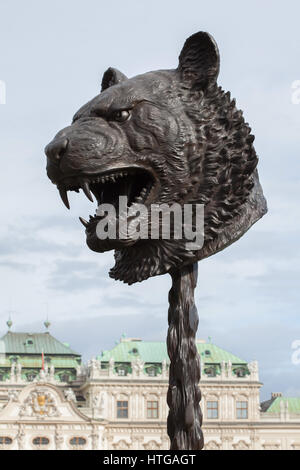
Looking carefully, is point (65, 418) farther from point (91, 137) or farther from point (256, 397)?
point (91, 137)

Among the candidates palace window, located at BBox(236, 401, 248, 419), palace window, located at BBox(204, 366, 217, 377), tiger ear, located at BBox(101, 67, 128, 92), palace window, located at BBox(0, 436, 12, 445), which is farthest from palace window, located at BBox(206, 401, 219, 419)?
tiger ear, located at BBox(101, 67, 128, 92)

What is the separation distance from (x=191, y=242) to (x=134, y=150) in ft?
1.56

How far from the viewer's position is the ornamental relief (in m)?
39.8

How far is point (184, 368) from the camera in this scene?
360cm

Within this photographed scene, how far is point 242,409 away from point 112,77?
40.4 m

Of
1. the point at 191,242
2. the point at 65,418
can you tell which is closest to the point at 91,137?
the point at 191,242

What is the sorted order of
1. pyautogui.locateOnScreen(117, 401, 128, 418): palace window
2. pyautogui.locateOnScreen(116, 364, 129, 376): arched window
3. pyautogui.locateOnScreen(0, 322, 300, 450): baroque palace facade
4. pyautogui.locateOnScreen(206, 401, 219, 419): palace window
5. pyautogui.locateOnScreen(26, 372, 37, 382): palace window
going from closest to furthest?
1. pyautogui.locateOnScreen(0, 322, 300, 450): baroque palace facade
2. pyautogui.locateOnScreen(117, 401, 128, 418): palace window
3. pyautogui.locateOnScreen(206, 401, 219, 419): palace window
4. pyautogui.locateOnScreen(116, 364, 129, 376): arched window
5. pyautogui.locateOnScreen(26, 372, 37, 382): palace window

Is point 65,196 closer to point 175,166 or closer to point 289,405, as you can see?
point 175,166

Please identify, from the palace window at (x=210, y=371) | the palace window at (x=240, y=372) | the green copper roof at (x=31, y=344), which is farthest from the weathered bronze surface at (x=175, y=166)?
the green copper roof at (x=31, y=344)

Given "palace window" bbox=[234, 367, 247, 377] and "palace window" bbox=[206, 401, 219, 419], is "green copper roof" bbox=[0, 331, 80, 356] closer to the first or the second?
"palace window" bbox=[206, 401, 219, 419]

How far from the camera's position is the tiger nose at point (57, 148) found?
343cm

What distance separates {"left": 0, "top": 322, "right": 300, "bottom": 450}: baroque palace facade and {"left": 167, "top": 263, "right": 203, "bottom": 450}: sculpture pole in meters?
36.8

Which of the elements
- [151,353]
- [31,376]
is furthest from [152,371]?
[31,376]

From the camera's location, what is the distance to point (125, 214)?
347cm
